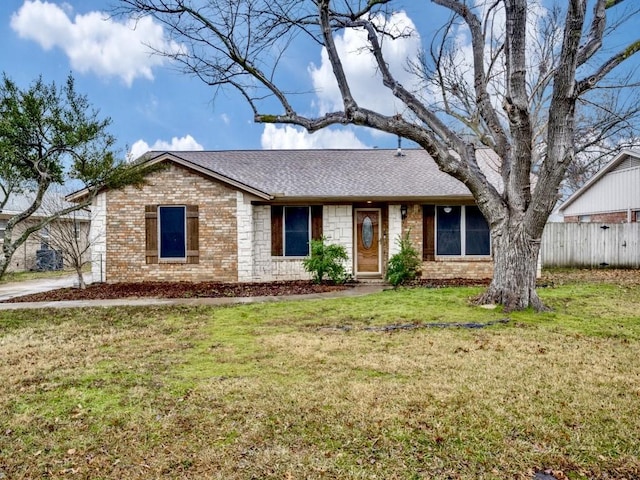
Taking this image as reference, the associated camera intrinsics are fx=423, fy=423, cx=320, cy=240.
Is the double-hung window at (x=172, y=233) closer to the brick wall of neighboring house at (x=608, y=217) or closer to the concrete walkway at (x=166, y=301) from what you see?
the concrete walkway at (x=166, y=301)

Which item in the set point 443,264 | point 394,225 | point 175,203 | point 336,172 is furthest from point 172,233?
point 443,264

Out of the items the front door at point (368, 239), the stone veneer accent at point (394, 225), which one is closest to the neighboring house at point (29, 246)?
the front door at point (368, 239)

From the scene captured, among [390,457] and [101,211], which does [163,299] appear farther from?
[390,457]

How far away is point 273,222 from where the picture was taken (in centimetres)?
1275

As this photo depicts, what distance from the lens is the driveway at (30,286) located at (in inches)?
428

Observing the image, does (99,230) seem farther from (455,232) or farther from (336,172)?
(455,232)

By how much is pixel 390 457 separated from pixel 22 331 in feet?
20.9

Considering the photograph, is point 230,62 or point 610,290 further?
point 610,290

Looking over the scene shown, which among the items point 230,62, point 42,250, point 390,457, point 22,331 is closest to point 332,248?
point 230,62

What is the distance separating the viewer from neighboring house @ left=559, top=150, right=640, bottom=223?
1656 cm

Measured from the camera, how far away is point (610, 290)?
10039mm

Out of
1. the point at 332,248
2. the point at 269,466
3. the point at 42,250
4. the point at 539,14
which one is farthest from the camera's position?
the point at 42,250

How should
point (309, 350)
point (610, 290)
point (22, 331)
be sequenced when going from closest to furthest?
1. point (309, 350)
2. point (22, 331)
3. point (610, 290)

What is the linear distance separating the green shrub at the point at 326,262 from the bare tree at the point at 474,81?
162 inches
